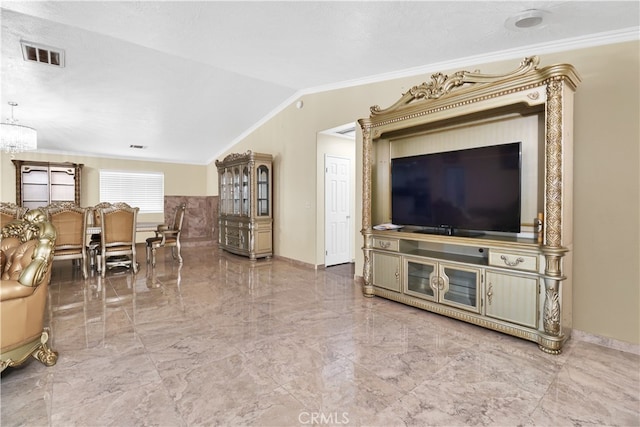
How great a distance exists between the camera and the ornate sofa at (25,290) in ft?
6.46

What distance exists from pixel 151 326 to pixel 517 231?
3406 mm

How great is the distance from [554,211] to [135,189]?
886cm

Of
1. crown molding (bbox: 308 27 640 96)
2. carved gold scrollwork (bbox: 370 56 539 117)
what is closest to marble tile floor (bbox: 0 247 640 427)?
carved gold scrollwork (bbox: 370 56 539 117)

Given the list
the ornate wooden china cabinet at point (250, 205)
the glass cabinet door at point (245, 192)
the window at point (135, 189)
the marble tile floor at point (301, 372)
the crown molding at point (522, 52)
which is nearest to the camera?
the marble tile floor at point (301, 372)

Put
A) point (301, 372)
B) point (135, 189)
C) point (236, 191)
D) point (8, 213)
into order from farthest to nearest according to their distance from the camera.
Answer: point (135, 189)
point (236, 191)
point (8, 213)
point (301, 372)

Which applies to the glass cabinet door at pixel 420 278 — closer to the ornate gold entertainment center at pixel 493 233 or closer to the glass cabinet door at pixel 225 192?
the ornate gold entertainment center at pixel 493 233

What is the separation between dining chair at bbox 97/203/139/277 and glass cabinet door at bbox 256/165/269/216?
7.17ft

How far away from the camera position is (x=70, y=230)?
458 centimetres

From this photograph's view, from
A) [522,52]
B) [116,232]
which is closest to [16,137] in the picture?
[116,232]

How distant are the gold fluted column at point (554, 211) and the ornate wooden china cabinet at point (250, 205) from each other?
4.74 metres

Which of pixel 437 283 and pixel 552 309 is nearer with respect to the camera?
pixel 552 309

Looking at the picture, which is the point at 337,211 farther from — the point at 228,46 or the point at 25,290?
the point at 25,290

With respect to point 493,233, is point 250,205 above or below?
above

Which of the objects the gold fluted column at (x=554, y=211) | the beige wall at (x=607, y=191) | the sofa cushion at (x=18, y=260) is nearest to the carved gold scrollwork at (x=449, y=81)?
the gold fluted column at (x=554, y=211)
